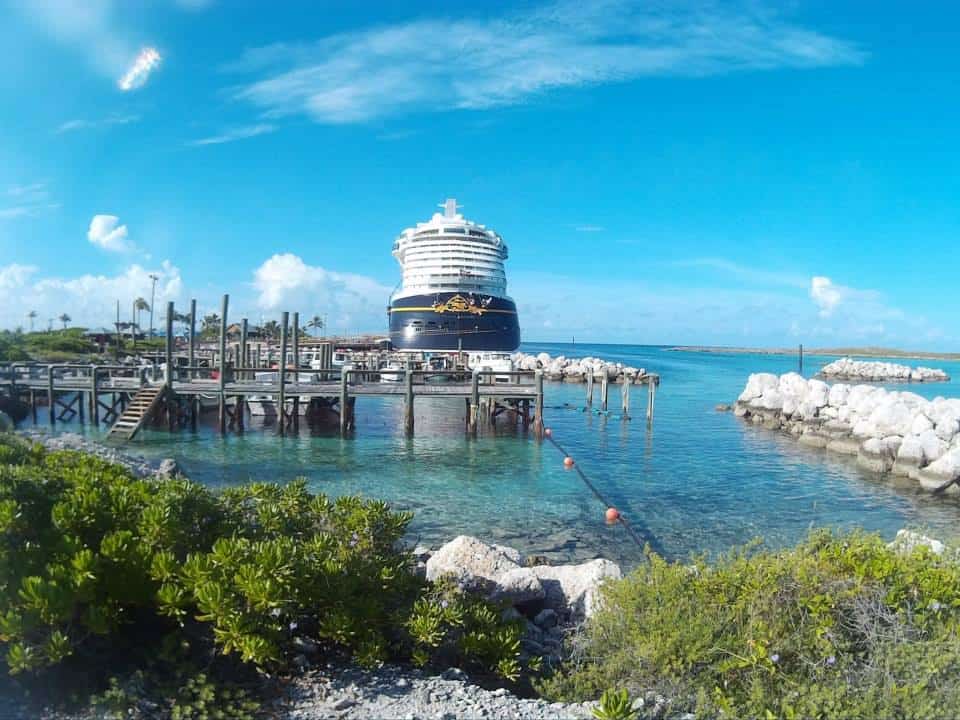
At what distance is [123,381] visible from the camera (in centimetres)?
2227

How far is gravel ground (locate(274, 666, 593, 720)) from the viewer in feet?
14.0

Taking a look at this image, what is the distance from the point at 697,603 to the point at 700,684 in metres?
0.60

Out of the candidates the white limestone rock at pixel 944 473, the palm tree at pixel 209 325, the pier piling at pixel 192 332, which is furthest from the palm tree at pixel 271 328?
the white limestone rock at pixel 944 473

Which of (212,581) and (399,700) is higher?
(212,581)

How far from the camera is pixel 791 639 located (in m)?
4.52

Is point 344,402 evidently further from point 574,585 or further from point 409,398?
point 574,585

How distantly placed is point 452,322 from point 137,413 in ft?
99.3

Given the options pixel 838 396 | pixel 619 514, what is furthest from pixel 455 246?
pixel 619 514

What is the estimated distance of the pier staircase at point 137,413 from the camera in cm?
1923

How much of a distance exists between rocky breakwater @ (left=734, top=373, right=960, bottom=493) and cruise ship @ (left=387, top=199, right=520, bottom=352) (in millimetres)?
22497

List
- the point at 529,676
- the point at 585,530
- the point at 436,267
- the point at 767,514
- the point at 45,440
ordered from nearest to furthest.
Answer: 1. the point at 529,676
2. the point at 585,530
3. the point at 767,514
4. the point at 45,440
5. the point at 436,267

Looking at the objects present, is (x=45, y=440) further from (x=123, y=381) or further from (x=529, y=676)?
(x=529, y=676)

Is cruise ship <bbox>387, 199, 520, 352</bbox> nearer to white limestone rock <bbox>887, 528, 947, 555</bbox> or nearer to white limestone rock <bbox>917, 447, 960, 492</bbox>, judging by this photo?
white limestone rock <bbox>917, 447, 960, 492</bbox>

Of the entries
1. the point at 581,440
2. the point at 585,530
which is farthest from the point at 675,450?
the point at 585,530
